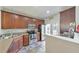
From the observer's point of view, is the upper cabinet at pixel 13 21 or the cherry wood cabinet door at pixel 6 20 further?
the upper cabinet at pixel 13 21

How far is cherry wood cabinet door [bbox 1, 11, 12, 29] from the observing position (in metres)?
6.90

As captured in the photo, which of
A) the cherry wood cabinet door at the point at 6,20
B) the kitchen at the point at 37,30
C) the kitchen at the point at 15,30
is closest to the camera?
the kitchen at the point at 37,30

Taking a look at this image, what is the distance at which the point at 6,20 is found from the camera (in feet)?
23.7

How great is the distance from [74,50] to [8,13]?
5881mm

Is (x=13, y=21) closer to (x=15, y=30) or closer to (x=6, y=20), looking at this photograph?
(x=15, y=30)

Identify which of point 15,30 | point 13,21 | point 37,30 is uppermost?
point 13,21

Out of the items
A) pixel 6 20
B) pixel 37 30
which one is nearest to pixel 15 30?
pixel 6 20

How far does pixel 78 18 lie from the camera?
17.5ft

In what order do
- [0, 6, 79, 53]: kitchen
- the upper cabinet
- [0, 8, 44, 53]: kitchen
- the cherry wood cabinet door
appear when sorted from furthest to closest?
the upper cabinet < the cherry wood cabinet door < [0, 8, 44, 53]: kitchen < [0, 6, 79, 53]: kitchen

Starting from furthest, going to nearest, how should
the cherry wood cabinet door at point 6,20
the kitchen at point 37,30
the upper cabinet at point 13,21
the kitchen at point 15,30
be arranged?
the upper cabinet at point 13,21, the cherry wood cabinet door at point 6,20, the kitchen at point 15,30, the kitchen at point 37,30

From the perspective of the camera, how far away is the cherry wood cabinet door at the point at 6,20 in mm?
6898
